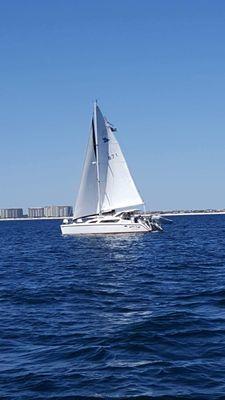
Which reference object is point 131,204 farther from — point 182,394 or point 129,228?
point 182,394

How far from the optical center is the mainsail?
75.9 m

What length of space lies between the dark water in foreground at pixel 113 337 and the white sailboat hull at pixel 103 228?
43.8 meters

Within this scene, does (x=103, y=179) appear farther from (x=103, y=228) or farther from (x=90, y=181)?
(x=103, y=228)

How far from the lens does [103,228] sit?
7238cm

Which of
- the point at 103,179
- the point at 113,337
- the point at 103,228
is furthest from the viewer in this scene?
the point at 103,179

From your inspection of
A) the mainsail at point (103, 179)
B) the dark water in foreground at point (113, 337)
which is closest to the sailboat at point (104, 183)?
the mainsail at point (103, 179)

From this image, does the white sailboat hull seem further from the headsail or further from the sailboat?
the headsail

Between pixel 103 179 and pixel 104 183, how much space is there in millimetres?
601

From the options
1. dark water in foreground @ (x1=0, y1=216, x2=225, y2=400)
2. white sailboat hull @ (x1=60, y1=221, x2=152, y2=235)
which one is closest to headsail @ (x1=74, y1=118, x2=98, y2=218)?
white sailboat hull @ (x1=60, y1=221, x2=152, y2=235)

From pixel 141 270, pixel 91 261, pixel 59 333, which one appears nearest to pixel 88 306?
pixel 59 333

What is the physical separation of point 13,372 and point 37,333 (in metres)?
3.49

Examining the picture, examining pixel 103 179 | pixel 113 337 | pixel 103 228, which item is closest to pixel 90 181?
pixel 103 179

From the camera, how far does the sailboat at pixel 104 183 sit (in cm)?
7588

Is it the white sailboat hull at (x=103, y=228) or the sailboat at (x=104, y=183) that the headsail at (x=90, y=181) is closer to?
the sailboat at (x=104, y=183)
